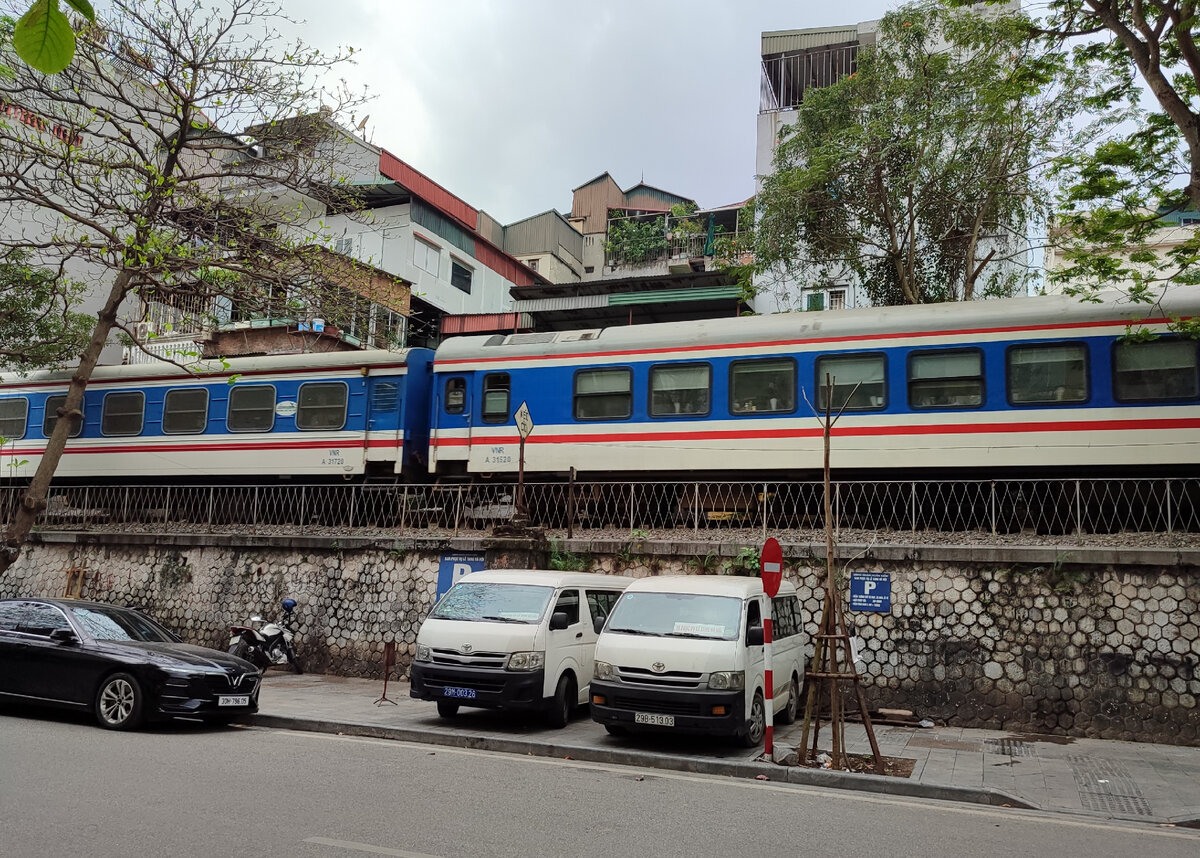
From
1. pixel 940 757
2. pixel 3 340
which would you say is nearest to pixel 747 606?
pixel 940 757

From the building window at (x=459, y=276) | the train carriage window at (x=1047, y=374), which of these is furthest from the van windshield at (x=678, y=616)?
the building window at (x=459, y=276)

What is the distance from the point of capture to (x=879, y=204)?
1759 cm

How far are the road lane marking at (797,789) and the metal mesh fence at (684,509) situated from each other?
5128mm

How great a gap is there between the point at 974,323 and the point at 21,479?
20284mm

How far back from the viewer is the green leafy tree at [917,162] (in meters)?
16.4

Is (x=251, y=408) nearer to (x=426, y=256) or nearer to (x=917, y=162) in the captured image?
(x=426, y=256)

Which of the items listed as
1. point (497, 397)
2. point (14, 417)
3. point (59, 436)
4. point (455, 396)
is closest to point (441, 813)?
point (497, 397)

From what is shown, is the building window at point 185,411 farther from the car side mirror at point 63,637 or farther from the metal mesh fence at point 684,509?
the car side mirror at point 63,637

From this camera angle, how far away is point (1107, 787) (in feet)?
26.3

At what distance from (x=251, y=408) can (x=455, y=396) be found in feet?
15.3

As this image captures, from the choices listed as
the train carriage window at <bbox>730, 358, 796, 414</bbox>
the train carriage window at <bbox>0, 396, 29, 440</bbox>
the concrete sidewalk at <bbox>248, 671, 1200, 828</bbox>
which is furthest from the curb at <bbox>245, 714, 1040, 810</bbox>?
the train carriage window at <bbox>0, 396, 29, 440</bbox>

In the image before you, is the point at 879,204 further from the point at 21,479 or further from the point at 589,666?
the point at 21,479

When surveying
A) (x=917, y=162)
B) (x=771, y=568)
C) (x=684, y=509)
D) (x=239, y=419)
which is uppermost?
(x=917, y=162)

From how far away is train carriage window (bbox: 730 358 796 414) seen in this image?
14430 mm
